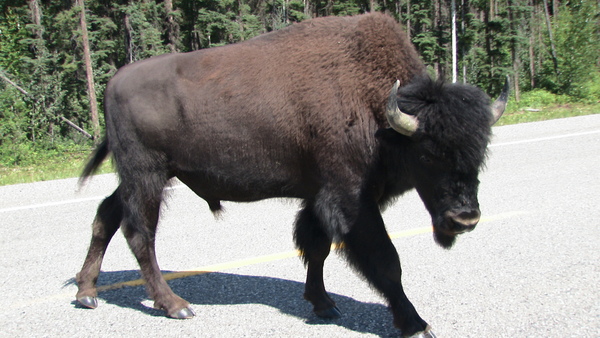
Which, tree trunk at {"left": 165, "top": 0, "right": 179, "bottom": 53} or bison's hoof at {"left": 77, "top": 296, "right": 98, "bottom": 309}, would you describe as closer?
bison's hoof at {"left": 77, "top": 296, "right": 98, "bottom": 309}

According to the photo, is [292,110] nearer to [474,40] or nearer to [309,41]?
[309,41]

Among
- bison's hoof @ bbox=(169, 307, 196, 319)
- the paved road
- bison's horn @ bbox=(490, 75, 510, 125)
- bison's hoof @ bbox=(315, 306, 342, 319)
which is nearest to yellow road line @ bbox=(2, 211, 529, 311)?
the paved road

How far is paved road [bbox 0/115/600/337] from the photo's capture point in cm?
371

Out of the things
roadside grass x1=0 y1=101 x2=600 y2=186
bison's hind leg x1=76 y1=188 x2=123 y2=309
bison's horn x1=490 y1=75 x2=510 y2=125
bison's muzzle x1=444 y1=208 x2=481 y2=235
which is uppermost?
bison's horn x1=490 y1=75 x2=510 y2=125

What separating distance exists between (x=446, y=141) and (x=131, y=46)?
90.3 ft

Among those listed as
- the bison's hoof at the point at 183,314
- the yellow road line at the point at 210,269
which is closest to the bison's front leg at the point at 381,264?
the yellow road line at the point at 210,269

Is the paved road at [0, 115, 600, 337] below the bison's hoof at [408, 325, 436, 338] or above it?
below

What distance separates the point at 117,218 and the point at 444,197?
2.63m

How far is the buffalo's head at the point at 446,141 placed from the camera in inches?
120

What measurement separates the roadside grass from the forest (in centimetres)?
125

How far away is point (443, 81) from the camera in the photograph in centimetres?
338

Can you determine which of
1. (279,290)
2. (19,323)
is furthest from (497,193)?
(19,323)

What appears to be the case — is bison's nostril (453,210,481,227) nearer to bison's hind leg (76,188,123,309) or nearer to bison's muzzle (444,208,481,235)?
bison's muzzle (444,208,481,235)

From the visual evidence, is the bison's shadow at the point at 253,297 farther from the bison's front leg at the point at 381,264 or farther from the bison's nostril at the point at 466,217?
the bison's nostril at the point at 466,217
